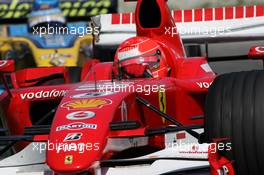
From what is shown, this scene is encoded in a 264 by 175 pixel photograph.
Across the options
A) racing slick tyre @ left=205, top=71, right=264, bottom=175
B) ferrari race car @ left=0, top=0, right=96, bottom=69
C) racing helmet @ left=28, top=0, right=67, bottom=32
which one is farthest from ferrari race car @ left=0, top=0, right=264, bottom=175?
racing helmet @ left=28, top=0, right=67, bottom=32

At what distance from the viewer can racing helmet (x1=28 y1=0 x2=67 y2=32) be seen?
42.3 feet

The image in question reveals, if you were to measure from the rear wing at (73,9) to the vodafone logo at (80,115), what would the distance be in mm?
9079

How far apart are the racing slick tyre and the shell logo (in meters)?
0.65

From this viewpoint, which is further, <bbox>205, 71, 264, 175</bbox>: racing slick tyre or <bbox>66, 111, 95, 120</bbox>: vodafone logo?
<bbox>66, 111, 95, 120</bbox>: vodafone logo

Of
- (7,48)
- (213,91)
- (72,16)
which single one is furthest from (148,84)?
(72,16)

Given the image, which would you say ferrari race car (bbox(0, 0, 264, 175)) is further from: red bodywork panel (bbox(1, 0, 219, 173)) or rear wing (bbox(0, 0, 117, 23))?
rear wing (bbox(0, 0, 117, 23))

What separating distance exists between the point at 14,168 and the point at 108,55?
10.5 feet

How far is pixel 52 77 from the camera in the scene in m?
6.11

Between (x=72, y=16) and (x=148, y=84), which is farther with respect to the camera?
(x=72, y=16)

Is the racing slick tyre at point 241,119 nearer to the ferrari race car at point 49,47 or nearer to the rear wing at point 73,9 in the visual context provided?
the ferrari race car at point 49,47

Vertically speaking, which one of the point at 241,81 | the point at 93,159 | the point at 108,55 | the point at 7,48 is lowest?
the point at 7,48

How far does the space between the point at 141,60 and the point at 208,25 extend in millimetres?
1921

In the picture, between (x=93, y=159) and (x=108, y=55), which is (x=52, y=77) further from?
(x=93, y=159)

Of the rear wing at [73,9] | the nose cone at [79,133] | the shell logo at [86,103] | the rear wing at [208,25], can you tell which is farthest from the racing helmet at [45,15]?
the nose cone at [79,133]
